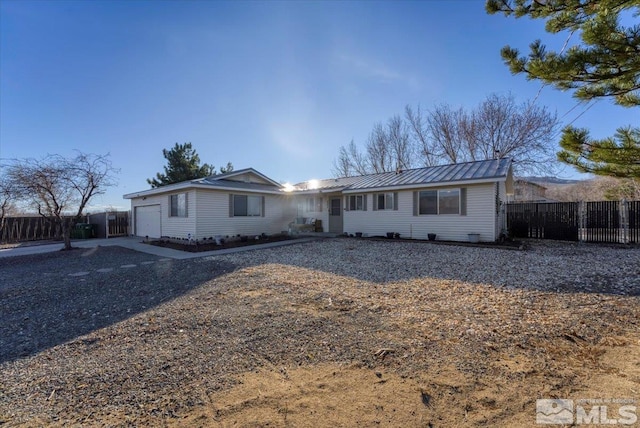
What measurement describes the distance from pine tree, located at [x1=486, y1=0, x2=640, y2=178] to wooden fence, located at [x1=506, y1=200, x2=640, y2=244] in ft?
33.0

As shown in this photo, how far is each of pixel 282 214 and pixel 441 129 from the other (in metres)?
16.6

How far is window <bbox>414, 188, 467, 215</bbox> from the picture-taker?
11961mm

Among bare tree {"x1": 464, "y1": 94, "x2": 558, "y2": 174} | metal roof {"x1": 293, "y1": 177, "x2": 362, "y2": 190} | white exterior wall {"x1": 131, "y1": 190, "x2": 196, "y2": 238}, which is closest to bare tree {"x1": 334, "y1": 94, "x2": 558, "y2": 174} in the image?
bare tree {"x1": 464, "y1": 94, "x2": 558, "y2": 174}

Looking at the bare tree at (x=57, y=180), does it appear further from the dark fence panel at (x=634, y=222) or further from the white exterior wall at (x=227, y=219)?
the dark fence panel at (x=634, y=222)

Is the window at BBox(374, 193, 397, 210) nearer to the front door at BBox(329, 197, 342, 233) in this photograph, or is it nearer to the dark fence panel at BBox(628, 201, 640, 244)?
the front door at BBox(329, 197, 342, 233)

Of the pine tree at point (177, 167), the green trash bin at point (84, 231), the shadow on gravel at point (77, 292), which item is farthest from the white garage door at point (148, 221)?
the pine tree at point (177, 167)

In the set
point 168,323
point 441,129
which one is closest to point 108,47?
point 168,323

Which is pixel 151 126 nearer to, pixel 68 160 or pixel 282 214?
pixel 68 160

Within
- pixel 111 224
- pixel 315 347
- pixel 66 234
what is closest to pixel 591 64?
pixel 315 347

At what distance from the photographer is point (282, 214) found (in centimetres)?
1680

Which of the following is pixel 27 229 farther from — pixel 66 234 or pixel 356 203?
pixel 356 203

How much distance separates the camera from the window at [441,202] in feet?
39.2

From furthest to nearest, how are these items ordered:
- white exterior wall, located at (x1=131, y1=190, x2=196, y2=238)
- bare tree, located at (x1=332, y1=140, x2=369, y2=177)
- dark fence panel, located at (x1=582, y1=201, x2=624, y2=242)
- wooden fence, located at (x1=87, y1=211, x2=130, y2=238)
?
bare tree, located at (x1=332, y1=140, x2=369, y2=177), wooden fence, located at (x1=87, y1=211, x2=130, y2=238), white exterior wall, located at (x1=131, y1=190, x2=196, y2=238), dark fence panel, located at (x1=582, y1=201, x2=624, y2=242)

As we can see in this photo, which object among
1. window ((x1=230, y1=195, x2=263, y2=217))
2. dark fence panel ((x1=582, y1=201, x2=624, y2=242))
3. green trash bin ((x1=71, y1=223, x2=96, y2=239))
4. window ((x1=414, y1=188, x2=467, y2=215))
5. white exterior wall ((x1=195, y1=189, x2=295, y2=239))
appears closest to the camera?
dark fence panel ((x1=582, y1=201, x2=624, y2=242))
